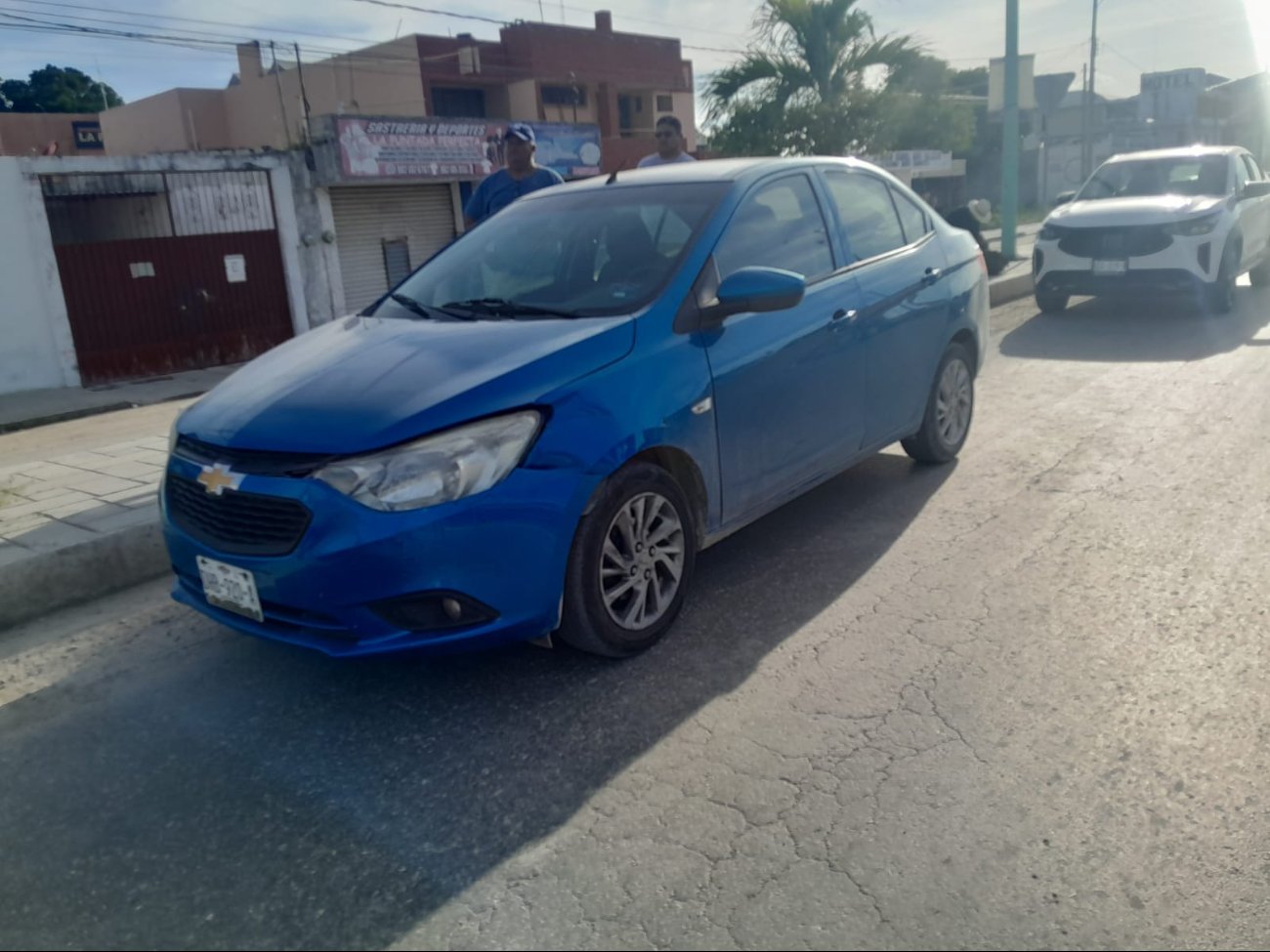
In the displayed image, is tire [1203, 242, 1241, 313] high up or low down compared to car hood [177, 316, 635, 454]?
down

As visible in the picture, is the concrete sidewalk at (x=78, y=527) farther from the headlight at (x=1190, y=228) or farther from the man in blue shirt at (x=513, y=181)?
the headlight at (x=1190, y=228)

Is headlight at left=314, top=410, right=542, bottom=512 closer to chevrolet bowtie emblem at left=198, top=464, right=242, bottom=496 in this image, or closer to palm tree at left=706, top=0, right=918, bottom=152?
chevrolet bowtie emblem at left=198, top=464, right=242, bottom=496

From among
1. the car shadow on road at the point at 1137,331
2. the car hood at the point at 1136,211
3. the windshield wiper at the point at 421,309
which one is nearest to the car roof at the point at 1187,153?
the car hood at the point at 1136,211

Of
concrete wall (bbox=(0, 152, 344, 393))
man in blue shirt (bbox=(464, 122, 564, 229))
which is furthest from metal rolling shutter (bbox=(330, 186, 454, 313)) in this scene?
man in blue shirt (bbox=(464, 122, 564, 229))

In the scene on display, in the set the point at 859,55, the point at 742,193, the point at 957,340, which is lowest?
the point at 957,340

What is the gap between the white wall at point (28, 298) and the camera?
42.8 ft

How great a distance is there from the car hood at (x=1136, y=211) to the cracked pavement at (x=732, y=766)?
21.2 ft

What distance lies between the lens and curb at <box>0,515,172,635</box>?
4.59 metres

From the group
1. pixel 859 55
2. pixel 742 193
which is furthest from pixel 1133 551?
pixel 859 55

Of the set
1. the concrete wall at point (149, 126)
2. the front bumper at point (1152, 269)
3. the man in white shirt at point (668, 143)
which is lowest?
the front bumper at point (1152, 269)

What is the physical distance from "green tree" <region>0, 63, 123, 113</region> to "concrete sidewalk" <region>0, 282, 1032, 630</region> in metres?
52.3

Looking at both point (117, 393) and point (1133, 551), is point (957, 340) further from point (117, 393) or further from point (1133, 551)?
point (117, 393)

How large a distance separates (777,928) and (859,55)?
24.5m

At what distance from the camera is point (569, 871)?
265cm
